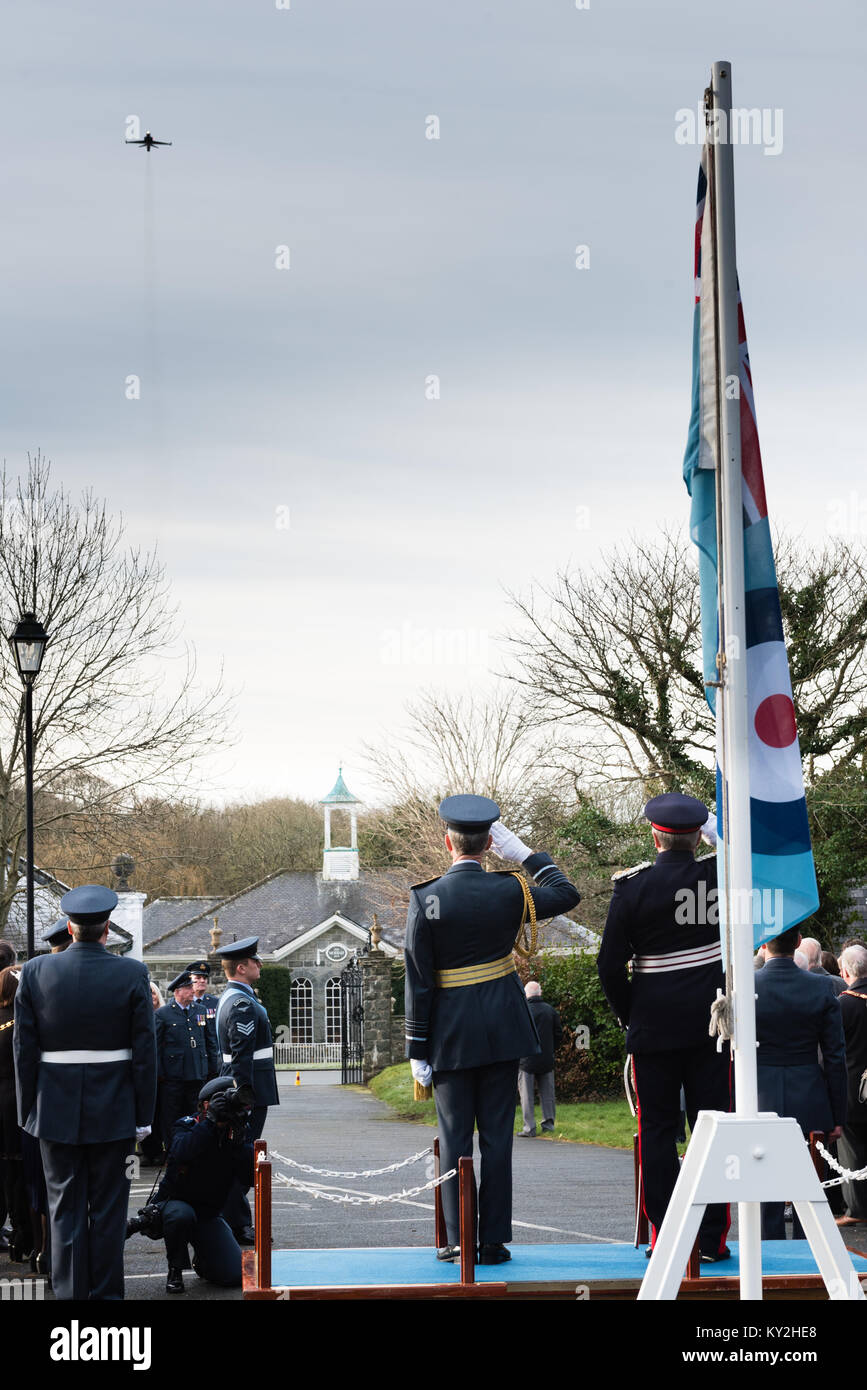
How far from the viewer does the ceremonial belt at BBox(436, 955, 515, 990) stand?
6.62m

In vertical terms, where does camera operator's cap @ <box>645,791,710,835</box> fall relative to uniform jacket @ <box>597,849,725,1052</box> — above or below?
above

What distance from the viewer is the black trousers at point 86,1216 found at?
7.11 meters

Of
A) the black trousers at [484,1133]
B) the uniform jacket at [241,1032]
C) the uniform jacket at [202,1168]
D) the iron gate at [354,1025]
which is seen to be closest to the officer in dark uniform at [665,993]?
the black trousers at [484,1133]

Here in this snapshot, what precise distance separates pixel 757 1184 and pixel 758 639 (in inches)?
67.8

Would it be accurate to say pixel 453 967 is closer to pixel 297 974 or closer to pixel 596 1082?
pixel 596 1082

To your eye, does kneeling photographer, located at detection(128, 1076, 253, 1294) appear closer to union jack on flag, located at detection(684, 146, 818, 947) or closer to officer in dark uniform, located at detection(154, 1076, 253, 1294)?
officer in dark uniform, located at detection(154, 1076, 253, 1294)

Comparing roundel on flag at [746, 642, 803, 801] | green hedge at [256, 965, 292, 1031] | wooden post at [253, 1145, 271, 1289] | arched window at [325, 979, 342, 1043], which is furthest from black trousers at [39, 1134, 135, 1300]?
arched window at [325, 979, 342, 1043]

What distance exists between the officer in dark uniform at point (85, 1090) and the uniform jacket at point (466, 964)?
4.86ft

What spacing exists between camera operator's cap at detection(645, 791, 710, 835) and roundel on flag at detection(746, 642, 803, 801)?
1685 millimetres

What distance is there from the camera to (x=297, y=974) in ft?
199

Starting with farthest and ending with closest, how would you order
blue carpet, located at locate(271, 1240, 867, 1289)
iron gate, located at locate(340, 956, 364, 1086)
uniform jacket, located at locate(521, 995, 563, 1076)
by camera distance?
iron gate, located at locate(340, 956, 364, 1086) → uniform jacket, located at locate(521, 995, 563, 1076) → blue carpet, located at locate(271, 1240, 867, 1289)

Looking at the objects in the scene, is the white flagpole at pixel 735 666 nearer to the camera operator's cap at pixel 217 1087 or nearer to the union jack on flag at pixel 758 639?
the union jack on flag at pixel 758 639
